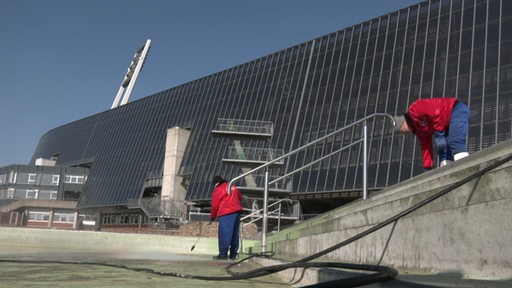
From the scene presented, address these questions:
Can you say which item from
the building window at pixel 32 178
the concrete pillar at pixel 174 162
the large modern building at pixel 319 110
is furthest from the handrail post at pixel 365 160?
the building window at pixel 32 178

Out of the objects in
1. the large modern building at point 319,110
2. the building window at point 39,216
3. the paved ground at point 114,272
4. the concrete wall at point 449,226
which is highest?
the large modern building at point 319,110

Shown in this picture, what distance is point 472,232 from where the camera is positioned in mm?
Answer: 2668

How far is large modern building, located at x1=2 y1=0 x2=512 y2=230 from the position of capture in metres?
29.3

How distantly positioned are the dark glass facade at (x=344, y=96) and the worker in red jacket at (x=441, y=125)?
48.3ft

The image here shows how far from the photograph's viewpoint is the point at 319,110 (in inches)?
1469

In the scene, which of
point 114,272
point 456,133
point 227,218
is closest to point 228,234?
point 227,218

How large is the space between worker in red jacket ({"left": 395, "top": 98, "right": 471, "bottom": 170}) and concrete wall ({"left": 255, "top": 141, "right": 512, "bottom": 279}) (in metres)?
1.08

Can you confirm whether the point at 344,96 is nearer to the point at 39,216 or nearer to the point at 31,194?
the point at 39,216

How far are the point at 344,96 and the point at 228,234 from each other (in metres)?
30.1

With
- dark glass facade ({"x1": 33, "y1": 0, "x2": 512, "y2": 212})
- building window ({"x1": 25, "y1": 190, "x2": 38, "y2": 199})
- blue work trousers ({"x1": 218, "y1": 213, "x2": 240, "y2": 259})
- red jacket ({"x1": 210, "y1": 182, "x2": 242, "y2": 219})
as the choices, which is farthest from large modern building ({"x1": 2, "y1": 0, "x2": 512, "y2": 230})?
building window ({"x1": 25, "y1": 190, "x2": 38, "y2": 199})

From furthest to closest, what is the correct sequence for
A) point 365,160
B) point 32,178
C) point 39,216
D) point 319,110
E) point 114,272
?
point 32,178
point 39,216
point 319,110
point 365,160
point 114,272

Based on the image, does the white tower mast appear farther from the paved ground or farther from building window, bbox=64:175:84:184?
the paved ground

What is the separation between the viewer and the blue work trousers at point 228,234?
7512 millimetres

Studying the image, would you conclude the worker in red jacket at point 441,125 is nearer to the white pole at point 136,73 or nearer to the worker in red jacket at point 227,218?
the worker in red jacket at point 227,218
